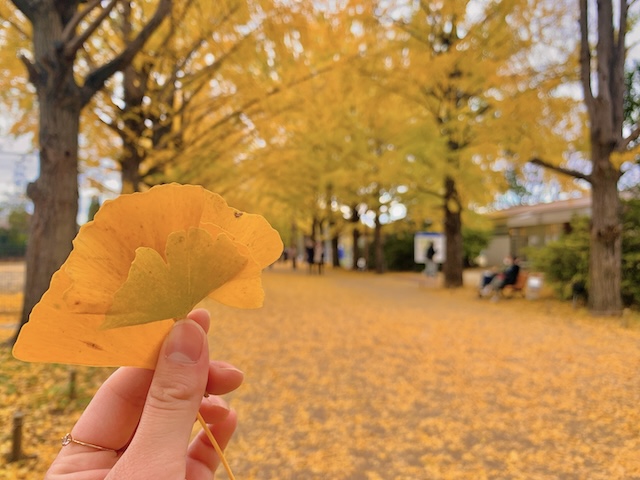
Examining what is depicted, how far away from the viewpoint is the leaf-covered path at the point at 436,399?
290 cm

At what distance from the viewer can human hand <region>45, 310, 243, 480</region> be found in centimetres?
78

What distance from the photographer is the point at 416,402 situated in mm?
4012

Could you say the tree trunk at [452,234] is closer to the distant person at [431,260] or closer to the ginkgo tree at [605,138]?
the distant person at [431,260]

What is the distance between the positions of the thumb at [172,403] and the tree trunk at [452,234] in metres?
12.3

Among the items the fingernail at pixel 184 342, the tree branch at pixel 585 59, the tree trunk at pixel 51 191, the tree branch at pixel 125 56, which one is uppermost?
the tree branch at pixel 585 59

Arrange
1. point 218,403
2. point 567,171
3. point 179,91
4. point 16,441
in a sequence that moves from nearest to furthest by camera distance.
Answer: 1. point 218,403
2. point 16,441
3. point 179,91
4. point 567,171

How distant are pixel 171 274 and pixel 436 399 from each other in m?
3.96

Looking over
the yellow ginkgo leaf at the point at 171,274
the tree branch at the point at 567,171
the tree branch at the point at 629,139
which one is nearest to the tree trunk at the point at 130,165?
the tree branch at the point at 567,171

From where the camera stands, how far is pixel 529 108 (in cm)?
798

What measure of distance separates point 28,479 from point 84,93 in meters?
3.62

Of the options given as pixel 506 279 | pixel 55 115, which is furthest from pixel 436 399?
pixel 506 279

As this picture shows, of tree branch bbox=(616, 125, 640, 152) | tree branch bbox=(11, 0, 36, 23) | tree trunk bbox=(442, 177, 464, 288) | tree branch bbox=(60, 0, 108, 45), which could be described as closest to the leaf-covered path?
tree branch bbox=(616, 125, 640, 152)

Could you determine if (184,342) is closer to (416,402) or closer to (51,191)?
(416,402)

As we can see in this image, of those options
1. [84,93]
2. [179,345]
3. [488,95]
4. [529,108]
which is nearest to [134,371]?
[179,345]
